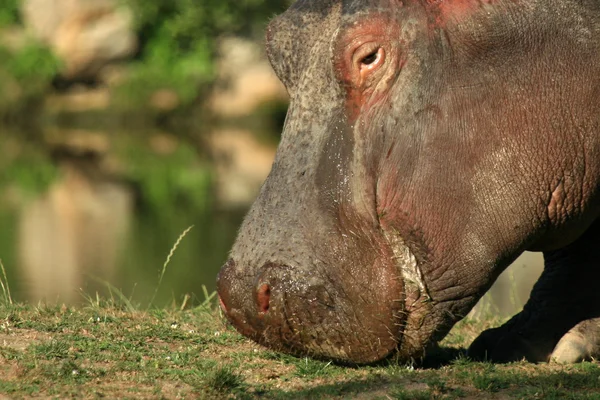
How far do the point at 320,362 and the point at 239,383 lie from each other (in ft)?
1.48

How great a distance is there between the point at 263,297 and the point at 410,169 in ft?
2.41

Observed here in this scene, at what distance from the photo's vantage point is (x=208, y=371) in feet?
13.4

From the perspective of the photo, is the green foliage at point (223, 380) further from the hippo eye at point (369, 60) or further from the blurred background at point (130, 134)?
the blurred background at point (130, 134)

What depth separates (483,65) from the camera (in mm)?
3977

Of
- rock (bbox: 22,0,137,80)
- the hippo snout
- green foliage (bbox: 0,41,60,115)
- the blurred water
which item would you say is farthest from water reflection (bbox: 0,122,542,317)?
rock (bbox: 22,0,137,80)

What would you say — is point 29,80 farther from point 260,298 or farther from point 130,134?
point 260,298

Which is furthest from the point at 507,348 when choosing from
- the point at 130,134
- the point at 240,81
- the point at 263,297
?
the point at 240,81

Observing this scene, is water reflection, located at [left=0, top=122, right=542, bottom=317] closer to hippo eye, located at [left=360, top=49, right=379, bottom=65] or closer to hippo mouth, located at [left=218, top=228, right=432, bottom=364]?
hippo mouth, located at [left=218, top=228, right=432, bottom=364]

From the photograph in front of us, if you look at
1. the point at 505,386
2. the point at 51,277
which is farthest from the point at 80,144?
the point at 505,386

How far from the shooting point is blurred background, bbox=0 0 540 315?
40.2 feet

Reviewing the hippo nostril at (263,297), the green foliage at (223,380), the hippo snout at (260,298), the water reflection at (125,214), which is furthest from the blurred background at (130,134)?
the green foliage at (223,380)

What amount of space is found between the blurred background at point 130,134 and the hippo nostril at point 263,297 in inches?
233

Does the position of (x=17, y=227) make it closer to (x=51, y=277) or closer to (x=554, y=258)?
(x=51, y=277)

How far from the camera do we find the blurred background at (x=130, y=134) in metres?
12.2
